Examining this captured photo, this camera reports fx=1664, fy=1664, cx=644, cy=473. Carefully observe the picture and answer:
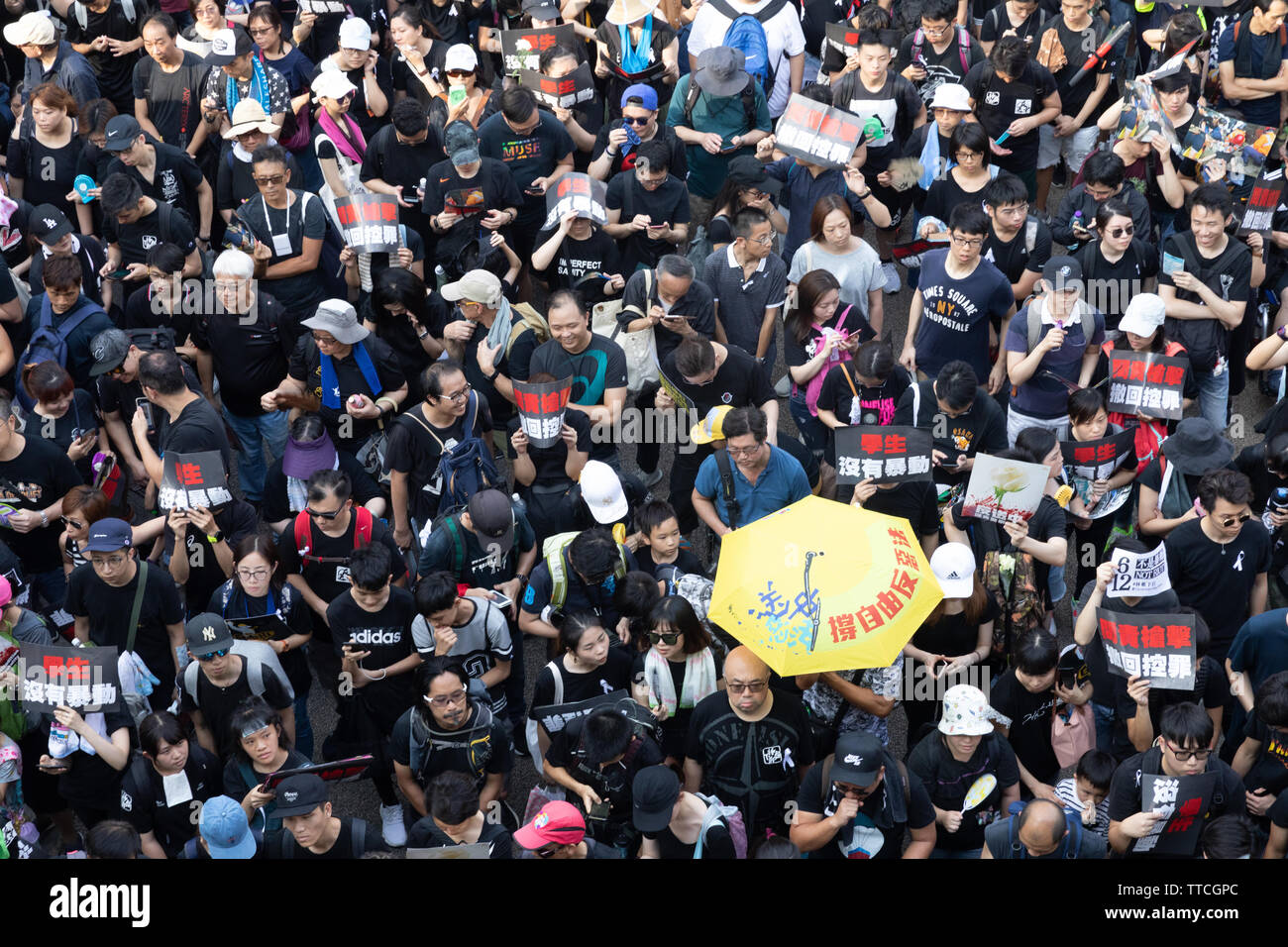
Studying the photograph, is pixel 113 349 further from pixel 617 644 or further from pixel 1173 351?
pixel 1173 351

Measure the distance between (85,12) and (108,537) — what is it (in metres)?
6.78

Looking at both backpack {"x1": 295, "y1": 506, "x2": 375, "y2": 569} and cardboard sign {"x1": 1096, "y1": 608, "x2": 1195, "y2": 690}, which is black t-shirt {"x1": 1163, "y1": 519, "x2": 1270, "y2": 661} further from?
backpack {"x1": 295, "y1": 506, "x2": 375, "y2": 569}

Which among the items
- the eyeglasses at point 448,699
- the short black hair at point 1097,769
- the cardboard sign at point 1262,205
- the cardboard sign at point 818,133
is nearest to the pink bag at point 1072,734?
the short black hair at point 1097,769

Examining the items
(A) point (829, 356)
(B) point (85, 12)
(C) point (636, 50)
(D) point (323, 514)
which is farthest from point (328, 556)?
(B) point (85, 12)

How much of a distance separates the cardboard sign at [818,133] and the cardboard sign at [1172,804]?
497 cm

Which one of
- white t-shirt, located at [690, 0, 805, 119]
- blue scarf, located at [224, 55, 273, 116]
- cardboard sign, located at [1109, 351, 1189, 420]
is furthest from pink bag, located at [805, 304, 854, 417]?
blue scarf, located at [224, 55, 273, 116]

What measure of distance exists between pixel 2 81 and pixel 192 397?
5977 millimetres

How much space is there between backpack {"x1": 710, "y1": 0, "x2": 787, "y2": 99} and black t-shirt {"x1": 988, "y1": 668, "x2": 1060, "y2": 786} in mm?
5806

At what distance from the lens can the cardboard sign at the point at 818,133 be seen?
10898 millimetres

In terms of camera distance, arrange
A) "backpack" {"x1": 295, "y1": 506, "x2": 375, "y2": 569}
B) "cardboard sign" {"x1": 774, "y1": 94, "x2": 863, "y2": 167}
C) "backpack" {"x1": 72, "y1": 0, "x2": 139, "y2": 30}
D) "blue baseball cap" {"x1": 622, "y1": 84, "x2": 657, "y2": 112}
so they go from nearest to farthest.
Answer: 1. "backpack" {"x1": 295, "y1": 506, "x2": 375, "y2": 569}
2. "cardboard sign" {"x1": 774, "y1": 94, "x2": 863, "y2": 167}
3. "blue baseball cap" {"x1": 622, "y1": 84, "x2": 657, "y2": 112}
4. "backpack" {"x1": 72, "y1": 0, "x2": 139, "y2": 30}

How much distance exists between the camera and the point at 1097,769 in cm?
780

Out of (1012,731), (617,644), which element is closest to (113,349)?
(617,644)

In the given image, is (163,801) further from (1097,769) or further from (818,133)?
(818,133)

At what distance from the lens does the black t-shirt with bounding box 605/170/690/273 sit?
11.1m
